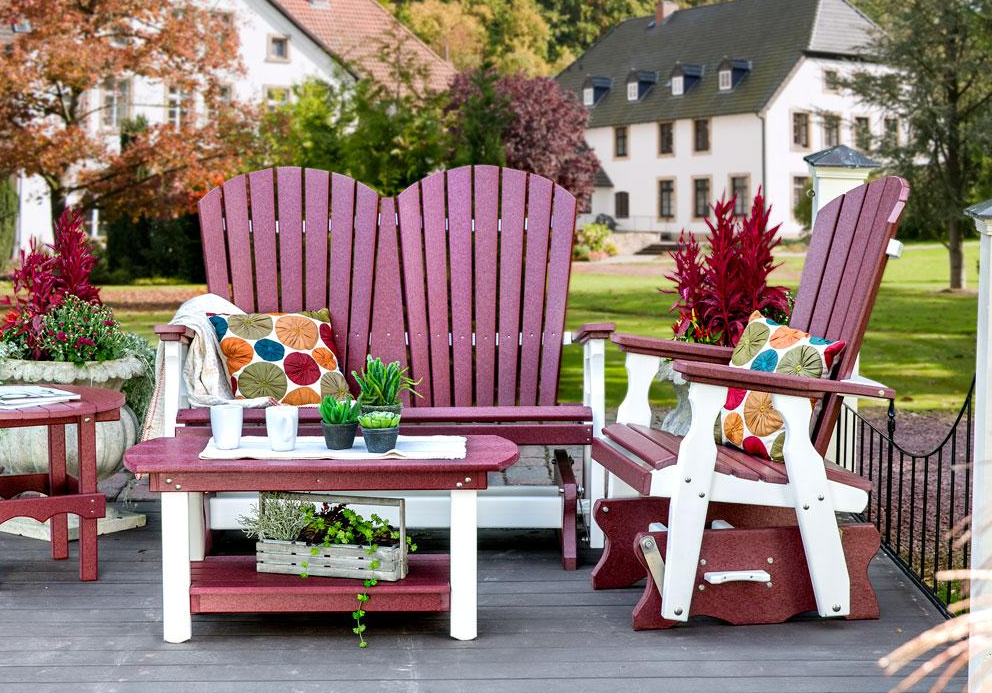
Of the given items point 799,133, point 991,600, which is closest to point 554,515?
point 991,600

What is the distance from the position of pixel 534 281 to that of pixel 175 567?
1.75m

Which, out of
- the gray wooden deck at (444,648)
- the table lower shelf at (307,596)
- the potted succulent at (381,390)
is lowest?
the gray wooden deck at (444,648)

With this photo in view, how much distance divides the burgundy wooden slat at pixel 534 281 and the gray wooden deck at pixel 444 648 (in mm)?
915

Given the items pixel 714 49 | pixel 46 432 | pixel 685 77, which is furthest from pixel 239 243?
pixel 714 49

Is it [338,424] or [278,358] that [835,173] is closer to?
[278,358]

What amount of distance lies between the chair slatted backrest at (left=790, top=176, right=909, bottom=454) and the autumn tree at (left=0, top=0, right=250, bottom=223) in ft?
40.1

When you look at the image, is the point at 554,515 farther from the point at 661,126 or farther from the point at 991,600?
the point at 661,126

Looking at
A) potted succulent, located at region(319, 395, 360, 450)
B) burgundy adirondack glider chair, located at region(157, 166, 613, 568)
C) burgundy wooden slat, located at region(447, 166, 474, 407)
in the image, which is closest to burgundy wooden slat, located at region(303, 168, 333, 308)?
burgundy adirondack glider chair, located at region(157, 166, 613, 568)

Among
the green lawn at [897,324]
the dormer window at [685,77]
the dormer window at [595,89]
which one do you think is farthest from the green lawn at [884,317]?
the dormer window at [595,89]

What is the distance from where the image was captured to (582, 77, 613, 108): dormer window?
37.0 m

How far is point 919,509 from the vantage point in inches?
181

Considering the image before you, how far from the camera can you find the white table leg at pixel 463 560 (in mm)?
2885

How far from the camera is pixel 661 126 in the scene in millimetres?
34969

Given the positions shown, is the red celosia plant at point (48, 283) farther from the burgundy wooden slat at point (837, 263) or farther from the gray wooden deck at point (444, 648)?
the burgundy wooden slat at point (837, 263)
